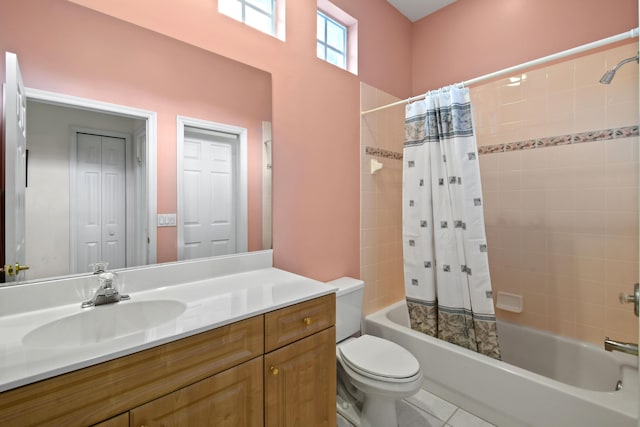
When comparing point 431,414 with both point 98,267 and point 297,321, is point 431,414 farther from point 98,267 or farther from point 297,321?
point 98,267

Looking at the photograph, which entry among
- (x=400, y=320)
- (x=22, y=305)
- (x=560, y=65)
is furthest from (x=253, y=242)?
(x=560, y=65)

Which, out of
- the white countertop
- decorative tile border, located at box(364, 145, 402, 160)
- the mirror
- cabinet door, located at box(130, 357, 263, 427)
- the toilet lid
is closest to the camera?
the white countertop

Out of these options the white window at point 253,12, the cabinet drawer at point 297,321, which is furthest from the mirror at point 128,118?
the cabinet drawer at point 297,321

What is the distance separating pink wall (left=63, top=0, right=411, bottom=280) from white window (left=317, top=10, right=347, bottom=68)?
0.41 feet

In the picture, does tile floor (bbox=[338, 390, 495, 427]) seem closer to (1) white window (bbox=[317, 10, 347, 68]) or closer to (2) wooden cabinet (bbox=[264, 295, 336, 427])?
(2) wooden cabinet (bbox=[264, 295, 336, 427])

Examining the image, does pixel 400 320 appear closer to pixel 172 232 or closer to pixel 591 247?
pixel 591 247

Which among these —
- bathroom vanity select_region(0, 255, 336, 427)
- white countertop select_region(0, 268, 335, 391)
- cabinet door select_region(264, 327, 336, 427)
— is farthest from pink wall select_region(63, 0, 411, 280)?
cabinet door select_region(264, 327, 336, 427)

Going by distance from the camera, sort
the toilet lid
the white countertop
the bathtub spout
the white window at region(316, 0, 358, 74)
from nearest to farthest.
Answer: the white countertop < the bathtub spout < the toilet lid < the white window at region(316, 0, 358, 74)

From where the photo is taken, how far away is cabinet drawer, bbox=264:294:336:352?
102 cm

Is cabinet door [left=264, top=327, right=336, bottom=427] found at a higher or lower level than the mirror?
lower

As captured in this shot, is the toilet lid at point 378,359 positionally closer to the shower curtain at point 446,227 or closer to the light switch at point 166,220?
the shower curtain at point 446,227

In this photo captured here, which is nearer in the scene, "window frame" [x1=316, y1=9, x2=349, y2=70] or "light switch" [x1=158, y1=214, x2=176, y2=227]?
"light switch" [x1=158, y1=214, x2=176, y2=227]

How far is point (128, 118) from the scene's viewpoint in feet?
3.90

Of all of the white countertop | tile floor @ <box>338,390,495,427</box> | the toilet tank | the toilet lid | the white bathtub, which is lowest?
tile floor @ <box>338,390,495,427</box>
